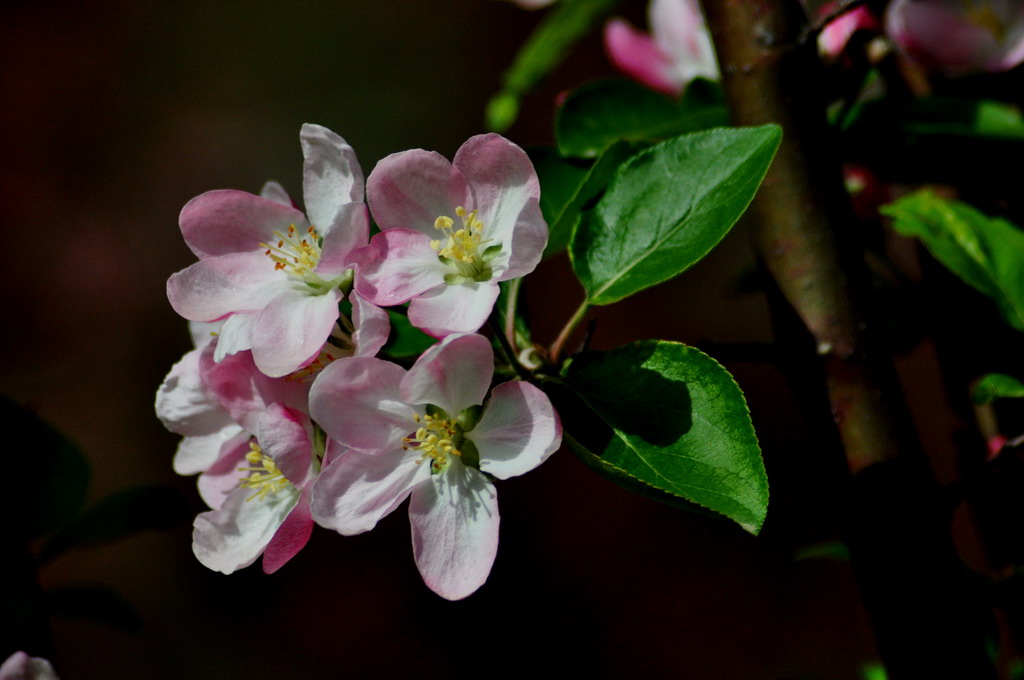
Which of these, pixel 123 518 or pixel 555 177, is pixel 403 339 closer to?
pixel 555 177

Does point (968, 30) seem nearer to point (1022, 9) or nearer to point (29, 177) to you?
point (1022, 9)

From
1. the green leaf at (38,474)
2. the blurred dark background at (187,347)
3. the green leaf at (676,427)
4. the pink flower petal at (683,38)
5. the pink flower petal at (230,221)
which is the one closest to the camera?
the green leaf at (676,427)

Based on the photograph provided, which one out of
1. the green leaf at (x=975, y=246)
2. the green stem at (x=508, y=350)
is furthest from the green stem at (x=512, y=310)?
the green leaf at (x=975, y=246)

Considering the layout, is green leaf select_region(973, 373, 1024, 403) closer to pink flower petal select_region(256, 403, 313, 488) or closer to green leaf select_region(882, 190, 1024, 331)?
green leaf select_region(882, 190, 1024, 331)

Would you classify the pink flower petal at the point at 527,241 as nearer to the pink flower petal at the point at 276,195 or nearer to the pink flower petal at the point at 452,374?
the pink flower petal at the point at 452,374

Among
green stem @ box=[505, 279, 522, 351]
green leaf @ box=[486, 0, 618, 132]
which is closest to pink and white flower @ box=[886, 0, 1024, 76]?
green leaf @ box=[486, 0, 618, 132]

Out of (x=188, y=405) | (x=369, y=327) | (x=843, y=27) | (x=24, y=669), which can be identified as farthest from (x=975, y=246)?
(x=24, y=669)

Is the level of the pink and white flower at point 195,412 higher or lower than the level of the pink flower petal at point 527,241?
lower

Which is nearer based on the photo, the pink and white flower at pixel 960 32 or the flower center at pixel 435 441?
the flower center at pixel 435 441

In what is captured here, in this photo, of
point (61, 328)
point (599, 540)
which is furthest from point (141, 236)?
point (599, 540)
